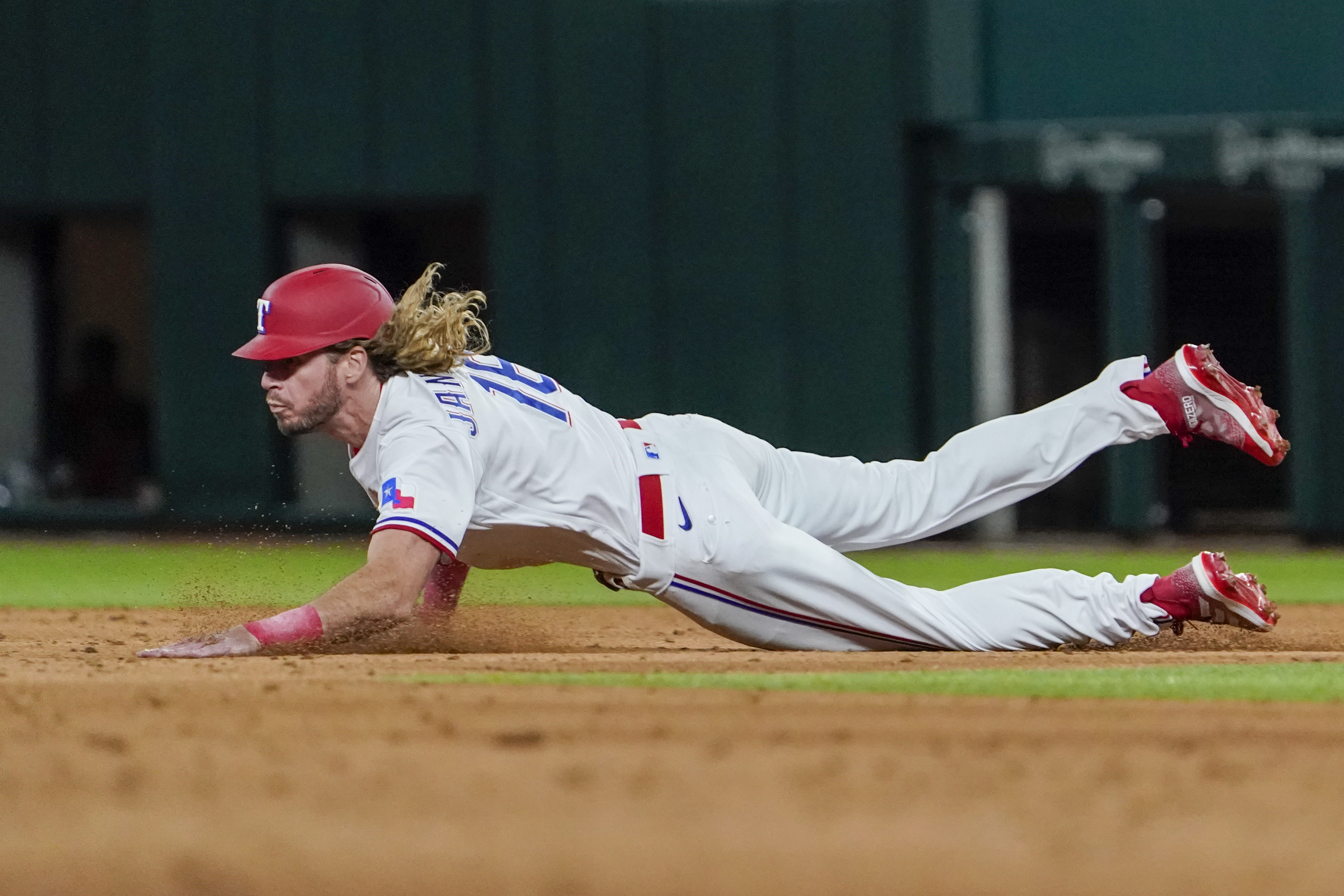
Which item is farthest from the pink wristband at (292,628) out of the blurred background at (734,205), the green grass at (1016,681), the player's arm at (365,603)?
the blurred background at (734,205)

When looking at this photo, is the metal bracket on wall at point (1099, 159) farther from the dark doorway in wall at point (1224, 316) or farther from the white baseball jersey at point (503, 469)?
the white baseball jersey at point (503, 469)

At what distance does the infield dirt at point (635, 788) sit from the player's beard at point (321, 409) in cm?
Answer: 57

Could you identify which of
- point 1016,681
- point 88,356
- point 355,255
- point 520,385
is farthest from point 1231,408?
point 88,356

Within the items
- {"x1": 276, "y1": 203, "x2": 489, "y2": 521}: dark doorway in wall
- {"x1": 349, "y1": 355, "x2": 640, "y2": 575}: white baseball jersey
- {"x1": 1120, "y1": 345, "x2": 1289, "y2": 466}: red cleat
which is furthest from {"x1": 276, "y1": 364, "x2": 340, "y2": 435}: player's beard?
{"x1": 276, "y1": 203, "x2": 489, "y2": 521}: dark doorway in wall

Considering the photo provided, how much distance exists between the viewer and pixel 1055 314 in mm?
11930

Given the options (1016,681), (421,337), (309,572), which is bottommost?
(309,572)

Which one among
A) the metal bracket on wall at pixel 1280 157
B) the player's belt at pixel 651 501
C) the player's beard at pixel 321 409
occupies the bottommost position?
the player's belt at pixel 651 501

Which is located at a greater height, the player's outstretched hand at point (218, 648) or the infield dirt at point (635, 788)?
the player's outstretched hand at point (218, 648)

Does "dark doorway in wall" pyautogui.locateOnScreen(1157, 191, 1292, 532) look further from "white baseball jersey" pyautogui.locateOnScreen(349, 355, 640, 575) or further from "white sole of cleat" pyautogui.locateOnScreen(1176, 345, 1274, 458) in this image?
"white baseball jersey" pyautogui.locateOnScreen(349, 355, 640, 575)

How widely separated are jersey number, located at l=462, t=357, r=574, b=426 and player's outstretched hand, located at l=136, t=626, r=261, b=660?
83cm

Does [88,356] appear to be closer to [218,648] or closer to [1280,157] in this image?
[1280,157]

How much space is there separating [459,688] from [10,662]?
58.1 inches

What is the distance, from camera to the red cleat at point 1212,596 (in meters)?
4.41

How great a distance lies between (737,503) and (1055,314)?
8068 millimetres
